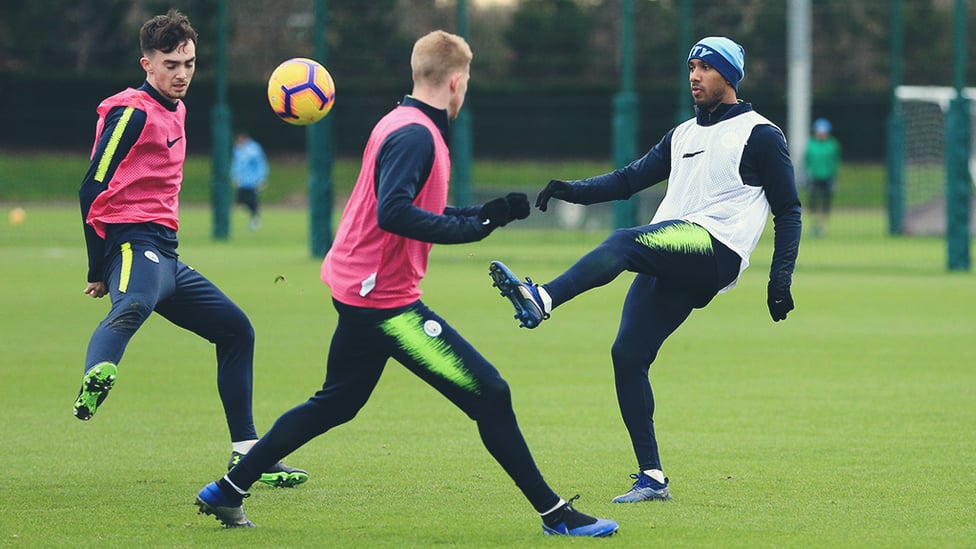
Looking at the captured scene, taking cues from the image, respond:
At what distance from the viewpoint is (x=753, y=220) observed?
726 cm

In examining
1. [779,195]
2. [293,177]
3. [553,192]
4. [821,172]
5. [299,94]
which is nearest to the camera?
[553,192]

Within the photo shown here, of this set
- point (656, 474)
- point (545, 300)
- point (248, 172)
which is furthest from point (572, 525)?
point (248, 172)

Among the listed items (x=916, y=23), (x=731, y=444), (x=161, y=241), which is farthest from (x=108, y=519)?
(x=916, y=23)

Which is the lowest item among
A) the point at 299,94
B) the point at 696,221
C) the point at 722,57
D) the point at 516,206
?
the point at 696,221

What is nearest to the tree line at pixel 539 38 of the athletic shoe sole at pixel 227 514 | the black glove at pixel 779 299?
the black glove at pixel 779 299

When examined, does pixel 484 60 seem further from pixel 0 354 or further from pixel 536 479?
pixel 536 479

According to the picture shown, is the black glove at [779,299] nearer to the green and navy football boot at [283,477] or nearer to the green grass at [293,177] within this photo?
the green and navy football boot at [283,477]

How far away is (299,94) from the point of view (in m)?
7.77

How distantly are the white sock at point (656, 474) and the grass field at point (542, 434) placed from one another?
17 centimetres

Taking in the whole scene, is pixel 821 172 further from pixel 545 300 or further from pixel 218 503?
pixel 218 503

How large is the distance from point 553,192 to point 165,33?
2.09m

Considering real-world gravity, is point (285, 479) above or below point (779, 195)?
below

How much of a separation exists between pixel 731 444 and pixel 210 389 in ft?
13.5

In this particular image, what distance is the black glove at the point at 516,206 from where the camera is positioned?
607 cm
